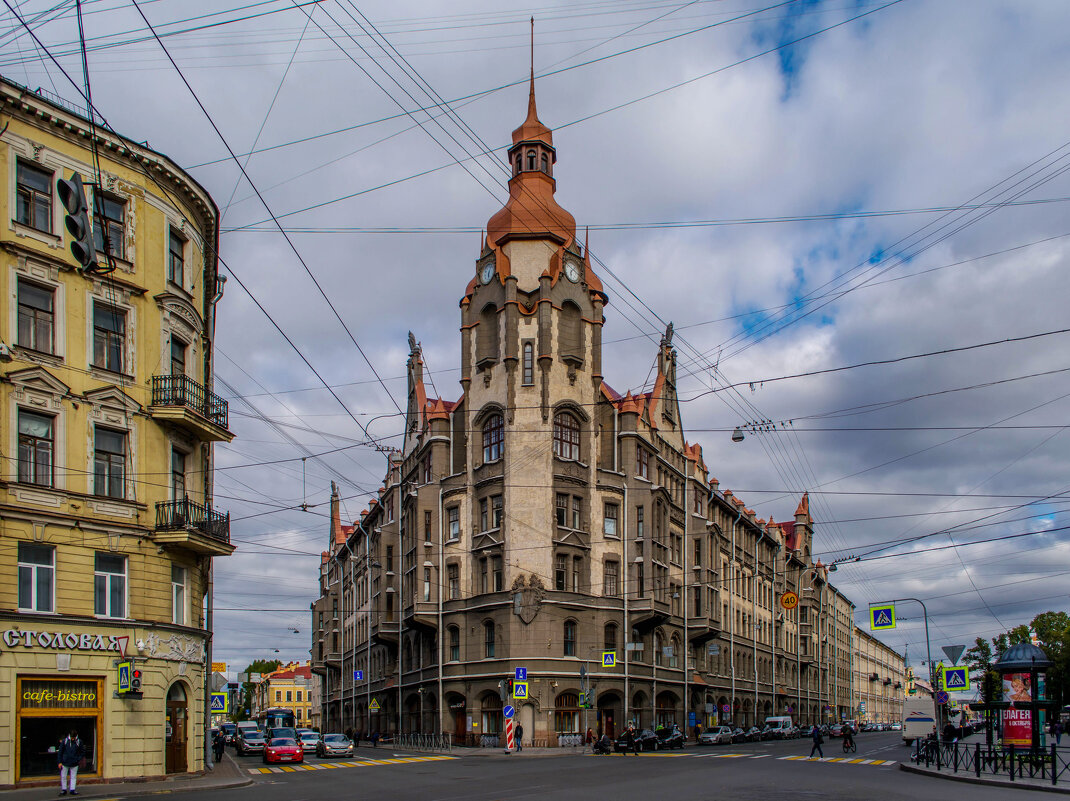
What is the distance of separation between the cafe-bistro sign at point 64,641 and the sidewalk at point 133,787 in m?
3.37

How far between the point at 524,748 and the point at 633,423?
1981 cm

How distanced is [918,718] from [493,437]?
3360 cm

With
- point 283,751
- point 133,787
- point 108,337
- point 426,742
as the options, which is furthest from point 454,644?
point 108,337

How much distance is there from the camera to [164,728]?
2898cm

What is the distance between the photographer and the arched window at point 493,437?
55438 millimetres

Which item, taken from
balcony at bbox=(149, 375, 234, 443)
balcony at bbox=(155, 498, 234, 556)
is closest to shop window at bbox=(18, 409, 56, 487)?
balcony at bbox=(149, 375, 234, 443)

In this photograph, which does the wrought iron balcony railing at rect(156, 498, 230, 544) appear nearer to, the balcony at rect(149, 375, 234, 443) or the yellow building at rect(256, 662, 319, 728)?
the balcony at rect(149, 375, 234, 443)

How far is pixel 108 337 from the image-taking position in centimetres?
2917

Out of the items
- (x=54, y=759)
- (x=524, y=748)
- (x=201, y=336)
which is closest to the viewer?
(x=54, y=759)

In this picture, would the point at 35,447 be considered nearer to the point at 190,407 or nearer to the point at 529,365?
the point at 190,407

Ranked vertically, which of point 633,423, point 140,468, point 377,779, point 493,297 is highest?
point 493,297

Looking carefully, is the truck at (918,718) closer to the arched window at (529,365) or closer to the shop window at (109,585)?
the arched window at (529,365)

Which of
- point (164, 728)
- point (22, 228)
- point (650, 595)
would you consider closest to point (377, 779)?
point (164, 728)

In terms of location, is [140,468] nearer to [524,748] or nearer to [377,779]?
[377,779]
